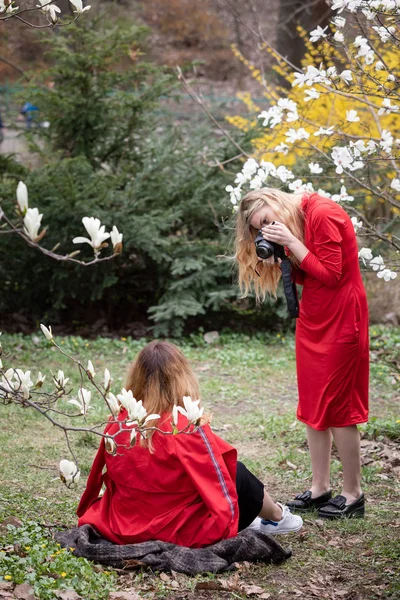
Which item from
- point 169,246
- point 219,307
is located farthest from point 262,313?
point 169,246

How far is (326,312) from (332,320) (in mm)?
52

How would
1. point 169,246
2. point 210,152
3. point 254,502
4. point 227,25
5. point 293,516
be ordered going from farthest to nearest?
point 227,25 < point 210,152 < point 169,246 < point 293,516 < point 254,502

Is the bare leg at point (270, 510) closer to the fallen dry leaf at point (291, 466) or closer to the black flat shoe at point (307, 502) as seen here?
the black flat shoe at point (307, 502)

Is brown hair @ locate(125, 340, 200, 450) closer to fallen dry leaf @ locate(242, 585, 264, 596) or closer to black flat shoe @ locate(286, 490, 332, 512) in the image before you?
fallen dry leaf @ locate(242, 585, 264, 596)

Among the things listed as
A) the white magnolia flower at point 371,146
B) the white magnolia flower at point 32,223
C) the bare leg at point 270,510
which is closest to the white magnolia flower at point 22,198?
the white magnolia flower at point 32,223

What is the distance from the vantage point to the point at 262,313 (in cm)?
878

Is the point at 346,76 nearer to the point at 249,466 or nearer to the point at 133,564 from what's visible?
the point at 249,466

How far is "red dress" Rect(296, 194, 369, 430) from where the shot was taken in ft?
12.3

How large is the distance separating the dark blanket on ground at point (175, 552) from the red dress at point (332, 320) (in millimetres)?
791

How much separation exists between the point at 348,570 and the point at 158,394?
122 cm

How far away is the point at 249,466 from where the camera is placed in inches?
195

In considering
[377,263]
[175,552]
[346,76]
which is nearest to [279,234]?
[377,263]

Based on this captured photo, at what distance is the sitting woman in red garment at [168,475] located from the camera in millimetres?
3287

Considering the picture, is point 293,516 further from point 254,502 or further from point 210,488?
point 210,488
